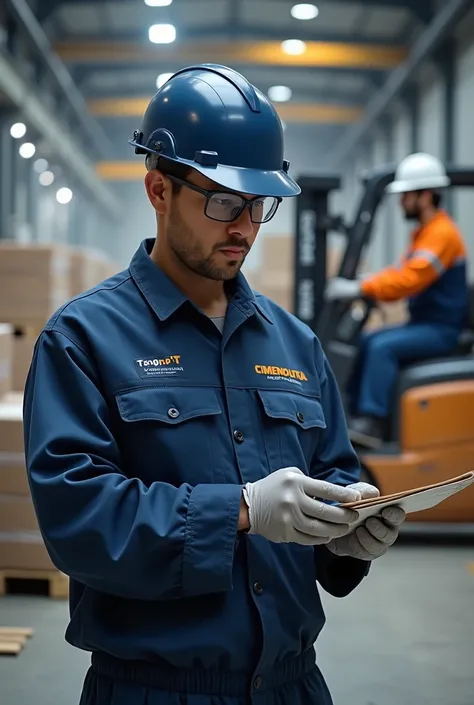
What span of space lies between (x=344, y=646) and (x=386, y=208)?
13.9m

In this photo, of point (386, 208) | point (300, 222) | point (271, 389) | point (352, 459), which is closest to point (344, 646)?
point (352, 459)

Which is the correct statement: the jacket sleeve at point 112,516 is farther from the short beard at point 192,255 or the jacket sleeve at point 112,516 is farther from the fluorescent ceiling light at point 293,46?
the fluorescent ceiling light at point 293,46

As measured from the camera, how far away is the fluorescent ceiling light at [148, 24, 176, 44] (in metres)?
12.2

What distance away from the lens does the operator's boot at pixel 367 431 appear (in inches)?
236

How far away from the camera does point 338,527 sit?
1601 mm

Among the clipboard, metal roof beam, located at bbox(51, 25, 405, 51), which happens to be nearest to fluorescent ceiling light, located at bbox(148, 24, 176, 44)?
metal roof beam, located at bbox(51, 25, 405, 51)

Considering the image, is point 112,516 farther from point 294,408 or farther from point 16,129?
point 16,129

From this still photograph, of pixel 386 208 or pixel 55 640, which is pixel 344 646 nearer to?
pixel 55 640

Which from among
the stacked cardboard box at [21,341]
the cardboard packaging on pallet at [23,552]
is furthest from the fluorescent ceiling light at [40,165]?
the cardboard packaging on pallet at [23,552]

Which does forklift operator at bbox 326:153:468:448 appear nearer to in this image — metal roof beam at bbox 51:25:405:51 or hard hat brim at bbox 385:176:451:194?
hard hat brim at bbox 385:176:451:194

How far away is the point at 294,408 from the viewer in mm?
1768

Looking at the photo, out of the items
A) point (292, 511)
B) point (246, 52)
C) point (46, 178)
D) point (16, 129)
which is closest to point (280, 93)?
point (246, 52)

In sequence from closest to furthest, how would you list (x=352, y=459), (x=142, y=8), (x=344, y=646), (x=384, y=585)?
(x=352, y=459) → (x=344, y=646) → (x=384, y=585) → (x=142, y=8)

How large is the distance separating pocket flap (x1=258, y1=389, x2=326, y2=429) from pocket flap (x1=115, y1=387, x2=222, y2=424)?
0.11 metres
